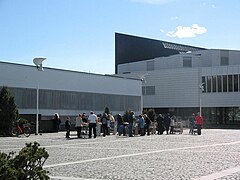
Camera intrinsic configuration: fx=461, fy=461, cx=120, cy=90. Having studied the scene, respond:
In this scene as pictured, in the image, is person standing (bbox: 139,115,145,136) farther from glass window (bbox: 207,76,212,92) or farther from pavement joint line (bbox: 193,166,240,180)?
glass window (bbox: 207,76,212,92)

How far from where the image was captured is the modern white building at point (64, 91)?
40688 mm

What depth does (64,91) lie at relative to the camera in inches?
1809

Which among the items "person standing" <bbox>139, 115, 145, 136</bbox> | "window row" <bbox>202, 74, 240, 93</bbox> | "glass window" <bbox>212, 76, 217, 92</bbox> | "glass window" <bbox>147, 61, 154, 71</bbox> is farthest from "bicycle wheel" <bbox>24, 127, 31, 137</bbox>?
"glass window" <bbox>147, 61, 154, 71</bbox>

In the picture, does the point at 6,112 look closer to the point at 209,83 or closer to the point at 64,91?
the point at 64,91

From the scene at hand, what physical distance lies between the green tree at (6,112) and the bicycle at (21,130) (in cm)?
42

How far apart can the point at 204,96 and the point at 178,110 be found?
224 inches

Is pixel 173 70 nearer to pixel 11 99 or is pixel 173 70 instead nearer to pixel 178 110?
pixel 178 110

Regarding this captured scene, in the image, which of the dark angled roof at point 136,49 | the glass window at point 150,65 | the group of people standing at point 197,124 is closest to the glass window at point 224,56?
the glass window at point 150,65

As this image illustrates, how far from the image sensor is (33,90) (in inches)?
1663

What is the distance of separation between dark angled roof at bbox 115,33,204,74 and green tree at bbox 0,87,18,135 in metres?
67.1

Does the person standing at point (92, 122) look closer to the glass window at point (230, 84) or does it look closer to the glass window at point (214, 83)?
the glass window at point (230, 84)

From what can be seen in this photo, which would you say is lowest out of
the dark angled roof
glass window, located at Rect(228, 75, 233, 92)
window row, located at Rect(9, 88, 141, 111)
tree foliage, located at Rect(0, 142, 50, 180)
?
tree foliage, located at Rect(0, 142, 50, 180)

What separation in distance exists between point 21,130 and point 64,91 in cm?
1429

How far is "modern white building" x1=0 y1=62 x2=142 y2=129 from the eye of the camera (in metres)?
40.7
